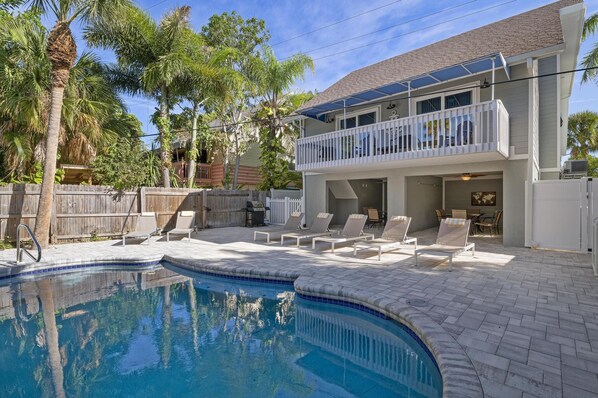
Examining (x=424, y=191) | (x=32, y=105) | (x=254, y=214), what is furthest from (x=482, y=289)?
(x=32, y=105)

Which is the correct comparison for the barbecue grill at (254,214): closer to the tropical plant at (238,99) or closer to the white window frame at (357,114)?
the tropical plant at (238,99)

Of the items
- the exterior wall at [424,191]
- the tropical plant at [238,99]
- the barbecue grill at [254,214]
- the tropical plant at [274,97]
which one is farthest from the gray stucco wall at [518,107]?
the tropical plant at [238,99]

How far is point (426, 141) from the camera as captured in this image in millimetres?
10047

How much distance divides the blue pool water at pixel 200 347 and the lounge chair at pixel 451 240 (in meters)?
3.01

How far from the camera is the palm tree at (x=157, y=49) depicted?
47.9ft

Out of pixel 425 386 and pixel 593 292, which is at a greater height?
pixel 593 292

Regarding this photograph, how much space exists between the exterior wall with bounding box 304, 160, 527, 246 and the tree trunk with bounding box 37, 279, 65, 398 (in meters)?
10.6

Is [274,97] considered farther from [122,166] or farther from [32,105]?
[32,105]

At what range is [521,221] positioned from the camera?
387 inches

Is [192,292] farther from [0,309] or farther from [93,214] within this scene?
[93,214]

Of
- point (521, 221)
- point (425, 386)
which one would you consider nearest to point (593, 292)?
A: point (425, 386)

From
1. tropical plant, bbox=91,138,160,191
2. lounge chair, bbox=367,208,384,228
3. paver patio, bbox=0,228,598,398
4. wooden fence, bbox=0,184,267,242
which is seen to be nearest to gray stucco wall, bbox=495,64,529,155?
paver patio, bbox=0,228,598,398

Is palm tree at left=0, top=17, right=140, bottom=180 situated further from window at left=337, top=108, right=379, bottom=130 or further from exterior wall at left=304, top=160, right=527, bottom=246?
window at left=337, top=108, right=379, bottom=130

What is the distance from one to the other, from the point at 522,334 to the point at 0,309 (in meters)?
8.32
